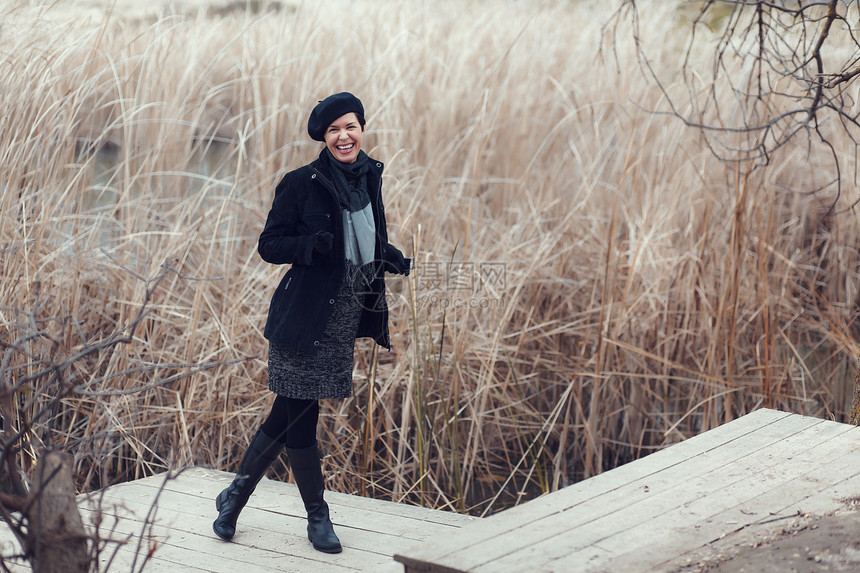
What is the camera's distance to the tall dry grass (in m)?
3.79

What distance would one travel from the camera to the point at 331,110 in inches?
105

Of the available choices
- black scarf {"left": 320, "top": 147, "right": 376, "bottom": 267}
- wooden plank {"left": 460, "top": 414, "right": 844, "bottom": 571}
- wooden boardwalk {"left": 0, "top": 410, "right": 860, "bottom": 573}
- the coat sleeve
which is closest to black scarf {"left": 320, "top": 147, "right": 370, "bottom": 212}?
black scarf {"left": 320, "top": 147, "right": 376, "bottom": 267}

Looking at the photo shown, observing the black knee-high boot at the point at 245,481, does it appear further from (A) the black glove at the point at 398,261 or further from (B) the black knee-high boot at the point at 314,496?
(A) the black glove at the point at 398,261

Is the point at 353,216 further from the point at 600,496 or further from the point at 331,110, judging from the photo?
the point at 600,496

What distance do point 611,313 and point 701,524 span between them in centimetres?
216

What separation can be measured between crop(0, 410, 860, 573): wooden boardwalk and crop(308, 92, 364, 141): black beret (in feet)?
3.72

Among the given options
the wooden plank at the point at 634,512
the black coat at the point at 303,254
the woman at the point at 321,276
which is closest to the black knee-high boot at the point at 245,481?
the woman at the point at 321,276

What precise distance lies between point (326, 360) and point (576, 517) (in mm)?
945

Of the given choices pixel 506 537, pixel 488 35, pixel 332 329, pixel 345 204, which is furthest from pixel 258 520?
pixel 488 35

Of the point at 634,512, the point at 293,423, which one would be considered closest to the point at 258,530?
the point at 293,423

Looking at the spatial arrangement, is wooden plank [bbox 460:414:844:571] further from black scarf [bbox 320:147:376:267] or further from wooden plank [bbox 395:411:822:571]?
black scarf [bbox 320:147:376:267]

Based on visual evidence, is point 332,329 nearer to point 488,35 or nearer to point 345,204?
point 345,204

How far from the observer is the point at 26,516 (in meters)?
1.54

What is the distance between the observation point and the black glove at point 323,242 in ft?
8.50
